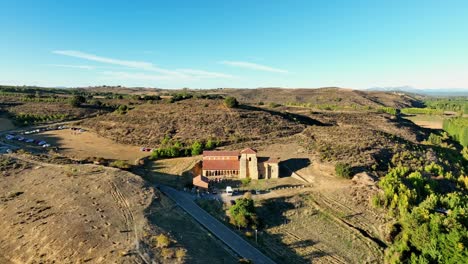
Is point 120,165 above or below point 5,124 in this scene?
below

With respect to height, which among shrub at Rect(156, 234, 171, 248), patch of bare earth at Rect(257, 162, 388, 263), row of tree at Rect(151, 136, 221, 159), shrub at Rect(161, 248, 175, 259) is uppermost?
row of tree at Rect(151, 136, 221, 159)

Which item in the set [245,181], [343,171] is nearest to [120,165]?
[245,181]

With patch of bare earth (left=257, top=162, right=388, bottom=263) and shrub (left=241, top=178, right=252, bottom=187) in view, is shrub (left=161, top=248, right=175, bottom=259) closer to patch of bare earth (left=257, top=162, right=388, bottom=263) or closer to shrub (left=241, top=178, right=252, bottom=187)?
patch of bare earth (left=257, top=162, right=388, bottom=263)

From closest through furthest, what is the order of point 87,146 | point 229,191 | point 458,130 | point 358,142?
1. point 229,191
2. point 358,142
3. point 87,146
4. point 458,130

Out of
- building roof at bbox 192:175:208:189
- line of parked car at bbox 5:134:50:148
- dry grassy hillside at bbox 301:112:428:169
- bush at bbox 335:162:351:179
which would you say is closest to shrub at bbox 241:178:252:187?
building roof at bbox 192:175:208:189

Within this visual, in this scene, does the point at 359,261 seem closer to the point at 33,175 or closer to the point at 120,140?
the point at 33,175

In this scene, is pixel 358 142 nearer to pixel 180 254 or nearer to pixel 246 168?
pixel 246 168

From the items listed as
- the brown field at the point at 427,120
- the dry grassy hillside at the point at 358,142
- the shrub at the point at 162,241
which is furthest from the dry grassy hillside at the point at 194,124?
the brown field at the point at 427,120
